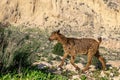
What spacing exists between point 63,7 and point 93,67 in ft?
146

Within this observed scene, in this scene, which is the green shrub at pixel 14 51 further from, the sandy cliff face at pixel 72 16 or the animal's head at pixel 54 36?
the sandy cliff face at pixel 72 16

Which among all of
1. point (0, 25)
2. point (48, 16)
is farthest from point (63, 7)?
point (0, 25)

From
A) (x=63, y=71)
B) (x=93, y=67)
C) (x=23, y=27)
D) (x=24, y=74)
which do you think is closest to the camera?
(x=24, y=74)

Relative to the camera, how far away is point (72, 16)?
5803cm

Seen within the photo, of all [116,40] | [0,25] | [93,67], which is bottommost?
[116,40]

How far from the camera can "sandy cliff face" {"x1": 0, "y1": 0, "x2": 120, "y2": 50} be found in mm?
54625

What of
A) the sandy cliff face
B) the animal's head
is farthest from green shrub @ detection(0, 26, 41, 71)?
the sandy cliff face

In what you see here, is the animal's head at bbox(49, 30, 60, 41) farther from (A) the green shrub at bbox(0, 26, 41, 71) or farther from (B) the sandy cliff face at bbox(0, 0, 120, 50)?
(B) the sandy cliff face at bbox(0, 0, 120, 50)

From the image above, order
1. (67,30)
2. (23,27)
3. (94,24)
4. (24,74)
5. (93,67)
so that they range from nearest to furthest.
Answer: (24,74) < (93,67) < (23,27) < (67,30) < (94,24)

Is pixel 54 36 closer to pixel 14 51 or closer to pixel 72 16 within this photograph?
pixel 14 51

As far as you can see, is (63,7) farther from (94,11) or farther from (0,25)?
(0,25)

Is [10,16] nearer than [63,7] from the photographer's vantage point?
Yes

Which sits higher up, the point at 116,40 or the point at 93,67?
the point at 93,67

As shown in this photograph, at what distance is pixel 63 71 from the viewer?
12.5 metres
